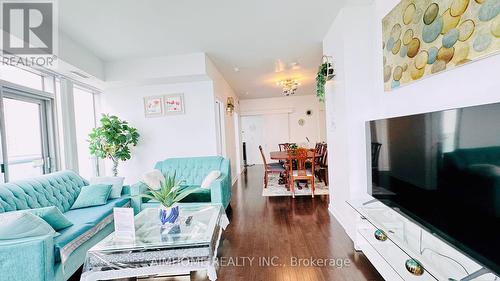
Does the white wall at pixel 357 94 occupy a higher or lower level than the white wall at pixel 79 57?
lower

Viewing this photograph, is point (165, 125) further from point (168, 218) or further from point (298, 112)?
point (298, 112)

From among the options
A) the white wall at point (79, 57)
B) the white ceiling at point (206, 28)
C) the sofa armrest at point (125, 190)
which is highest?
the white ceiling at point (206, 28)

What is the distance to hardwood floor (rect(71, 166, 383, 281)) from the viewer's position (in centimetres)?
191

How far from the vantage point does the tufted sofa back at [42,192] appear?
1.97 metres

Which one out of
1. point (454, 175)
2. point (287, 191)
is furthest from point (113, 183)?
point (454, 175)

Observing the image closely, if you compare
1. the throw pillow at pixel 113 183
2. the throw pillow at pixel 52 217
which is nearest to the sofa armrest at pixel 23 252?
the throw pillow at pixel 52 217

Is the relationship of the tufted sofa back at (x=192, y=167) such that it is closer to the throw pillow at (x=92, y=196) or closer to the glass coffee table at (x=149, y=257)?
the throw pillow at (x=92, y=196)

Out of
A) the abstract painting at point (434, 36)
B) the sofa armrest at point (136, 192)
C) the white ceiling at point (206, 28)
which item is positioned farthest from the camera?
the sofa armrest at point (136, 192)

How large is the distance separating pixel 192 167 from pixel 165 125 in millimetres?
1236

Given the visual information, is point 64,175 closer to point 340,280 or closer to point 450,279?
point 340,280

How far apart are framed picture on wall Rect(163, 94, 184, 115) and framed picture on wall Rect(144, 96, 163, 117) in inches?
4.0

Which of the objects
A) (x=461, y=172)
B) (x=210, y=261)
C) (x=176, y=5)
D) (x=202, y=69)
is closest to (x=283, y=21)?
(x=176, y=5)

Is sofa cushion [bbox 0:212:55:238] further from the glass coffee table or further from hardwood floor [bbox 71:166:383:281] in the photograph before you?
hardwood floor [bbox 71:166:383:281]

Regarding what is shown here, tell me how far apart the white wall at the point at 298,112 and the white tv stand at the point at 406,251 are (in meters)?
6.39
